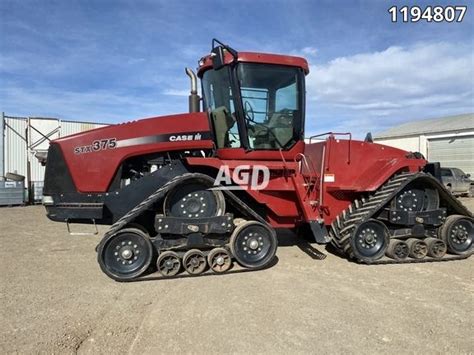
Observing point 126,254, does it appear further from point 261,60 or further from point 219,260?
point 261,60

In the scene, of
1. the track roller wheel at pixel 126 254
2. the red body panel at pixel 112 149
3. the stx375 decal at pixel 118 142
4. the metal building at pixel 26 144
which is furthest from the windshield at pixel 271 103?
the metal building at pixel 26 144

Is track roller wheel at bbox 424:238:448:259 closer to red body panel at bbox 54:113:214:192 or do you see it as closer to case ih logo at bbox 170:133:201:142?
case ih logo at bbox 170:133:201:142

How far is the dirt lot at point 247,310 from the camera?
141 inches

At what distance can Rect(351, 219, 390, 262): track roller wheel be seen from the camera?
6.28 meters

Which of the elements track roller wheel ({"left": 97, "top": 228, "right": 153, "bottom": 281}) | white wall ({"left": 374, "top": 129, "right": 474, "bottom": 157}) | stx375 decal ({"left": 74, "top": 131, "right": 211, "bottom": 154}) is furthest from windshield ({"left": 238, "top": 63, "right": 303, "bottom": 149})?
white wall ({"left": 374, "top": 129, "right": 474, "bottom": 157})

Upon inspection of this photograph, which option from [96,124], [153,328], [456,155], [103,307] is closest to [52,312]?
[103,307]

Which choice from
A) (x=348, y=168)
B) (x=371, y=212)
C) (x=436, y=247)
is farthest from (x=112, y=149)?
(x=436, y=247)

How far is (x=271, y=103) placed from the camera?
21.1 ft

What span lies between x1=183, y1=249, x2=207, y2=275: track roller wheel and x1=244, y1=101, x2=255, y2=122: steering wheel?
214cm

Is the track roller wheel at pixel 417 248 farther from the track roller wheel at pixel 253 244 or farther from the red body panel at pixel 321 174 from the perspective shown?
the track roller wheel at pixel 253 244

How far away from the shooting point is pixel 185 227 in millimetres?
5621

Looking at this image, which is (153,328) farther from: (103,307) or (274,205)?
(274,205)

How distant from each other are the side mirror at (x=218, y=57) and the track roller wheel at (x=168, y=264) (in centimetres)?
277

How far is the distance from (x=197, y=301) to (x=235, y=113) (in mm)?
2874
